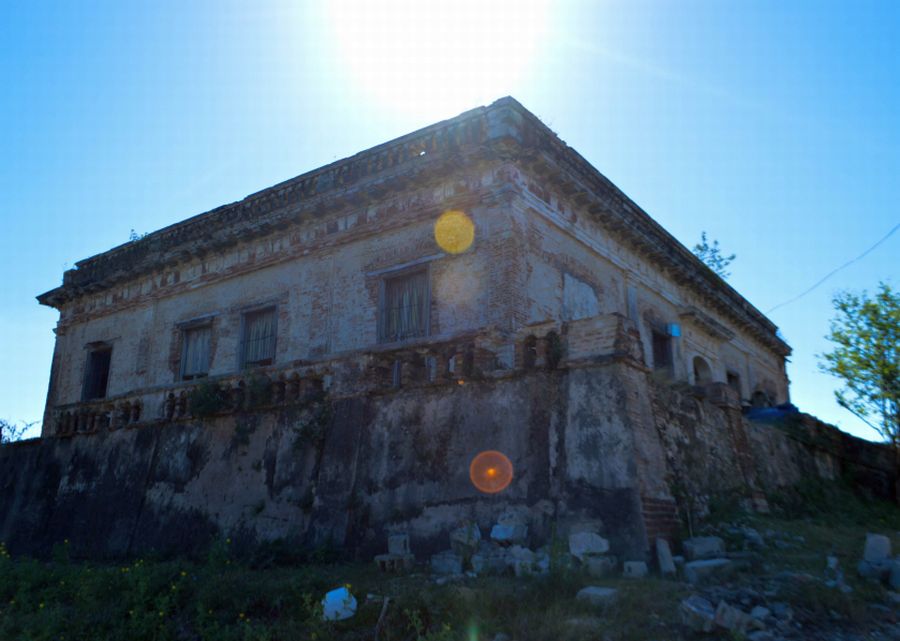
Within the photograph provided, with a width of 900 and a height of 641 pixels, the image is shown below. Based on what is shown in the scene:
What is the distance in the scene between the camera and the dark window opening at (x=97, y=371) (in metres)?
17.2

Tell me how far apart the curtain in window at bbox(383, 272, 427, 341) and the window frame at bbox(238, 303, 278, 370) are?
2518 mm

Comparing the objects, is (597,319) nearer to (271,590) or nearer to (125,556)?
(271,590)

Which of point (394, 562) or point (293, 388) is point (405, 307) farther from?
point (394, 562)

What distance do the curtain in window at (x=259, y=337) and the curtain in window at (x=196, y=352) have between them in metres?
1.10

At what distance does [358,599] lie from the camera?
6699mm

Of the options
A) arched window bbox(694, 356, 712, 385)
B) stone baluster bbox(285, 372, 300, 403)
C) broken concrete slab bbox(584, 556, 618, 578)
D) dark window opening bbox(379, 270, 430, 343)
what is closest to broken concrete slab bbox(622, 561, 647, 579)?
broken concrete slab bbox(584, 556, 618, 578)

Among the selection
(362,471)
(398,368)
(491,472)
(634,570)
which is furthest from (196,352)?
(634,570)

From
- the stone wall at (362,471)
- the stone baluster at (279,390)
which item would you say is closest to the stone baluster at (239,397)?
the stone wall at (362,471)

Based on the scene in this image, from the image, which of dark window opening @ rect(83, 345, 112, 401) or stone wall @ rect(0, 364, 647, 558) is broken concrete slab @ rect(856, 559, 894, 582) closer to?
stone wall @ rect(0, 364, 647, 558)

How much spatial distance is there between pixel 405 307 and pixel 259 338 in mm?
3412

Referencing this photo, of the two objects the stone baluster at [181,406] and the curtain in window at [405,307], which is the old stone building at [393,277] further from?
the stone baluster at [181,406]

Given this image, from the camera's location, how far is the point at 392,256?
12461 mm

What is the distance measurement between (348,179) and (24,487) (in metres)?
7.54

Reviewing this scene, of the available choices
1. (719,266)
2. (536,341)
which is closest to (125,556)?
(536,341)
